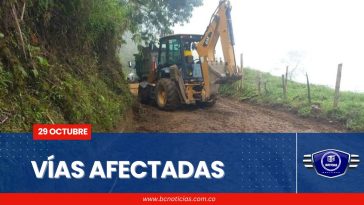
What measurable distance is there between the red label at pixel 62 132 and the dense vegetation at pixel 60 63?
35 cm

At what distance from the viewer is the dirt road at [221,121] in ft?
33.0

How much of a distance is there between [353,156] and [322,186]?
0.44 metres

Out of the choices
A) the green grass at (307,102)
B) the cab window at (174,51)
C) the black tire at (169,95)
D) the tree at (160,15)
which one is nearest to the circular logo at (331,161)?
the green grass at (307,102)

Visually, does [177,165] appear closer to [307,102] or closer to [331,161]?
[331,161]

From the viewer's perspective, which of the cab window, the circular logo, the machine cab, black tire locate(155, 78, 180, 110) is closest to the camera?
the circular logo

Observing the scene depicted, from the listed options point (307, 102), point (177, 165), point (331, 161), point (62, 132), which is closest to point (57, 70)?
point (62, 132)

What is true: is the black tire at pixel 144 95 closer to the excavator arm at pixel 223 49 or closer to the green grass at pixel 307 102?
the excavator arm at pixel 223 49

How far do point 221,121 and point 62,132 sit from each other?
23.9 feet

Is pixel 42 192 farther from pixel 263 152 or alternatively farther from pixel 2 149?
pixel 263 152

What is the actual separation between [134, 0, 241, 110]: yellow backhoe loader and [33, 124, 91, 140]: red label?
8.08 meters

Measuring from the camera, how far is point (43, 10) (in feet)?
22.0

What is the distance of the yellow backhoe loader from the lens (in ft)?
39.1
